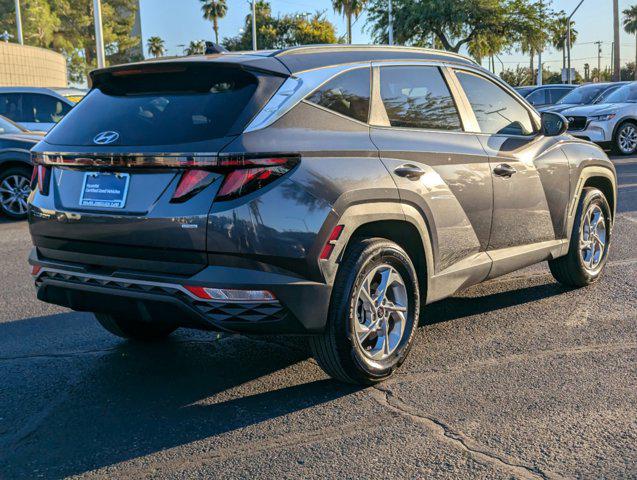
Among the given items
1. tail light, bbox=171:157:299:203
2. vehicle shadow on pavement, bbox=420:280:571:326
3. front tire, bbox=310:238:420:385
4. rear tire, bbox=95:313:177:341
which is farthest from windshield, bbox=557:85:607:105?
tail light, bbox=171:157:299:203

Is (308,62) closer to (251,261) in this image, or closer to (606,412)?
(251,261)

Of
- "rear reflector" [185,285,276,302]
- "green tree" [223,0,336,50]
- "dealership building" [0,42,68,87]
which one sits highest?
"green tree" [223,0,336,50]

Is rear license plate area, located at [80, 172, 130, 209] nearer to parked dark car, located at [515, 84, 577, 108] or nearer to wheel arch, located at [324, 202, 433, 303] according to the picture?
→ wheel arch, located at [324, 202, 433, 303]

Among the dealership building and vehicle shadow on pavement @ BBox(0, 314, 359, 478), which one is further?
the dealership building

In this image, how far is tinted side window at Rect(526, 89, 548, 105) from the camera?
2361 centimetres

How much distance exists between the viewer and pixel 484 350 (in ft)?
16.3

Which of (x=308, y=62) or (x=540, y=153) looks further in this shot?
(x=540, y=153)

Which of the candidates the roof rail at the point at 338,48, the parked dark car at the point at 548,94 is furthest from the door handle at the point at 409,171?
the parked dark car at the point at 548,94

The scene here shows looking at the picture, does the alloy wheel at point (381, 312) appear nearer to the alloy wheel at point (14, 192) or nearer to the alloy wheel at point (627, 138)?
the alloy wheel at point (14, 192)

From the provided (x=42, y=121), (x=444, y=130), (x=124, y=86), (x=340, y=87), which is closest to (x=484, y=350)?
(x=444, y=130)

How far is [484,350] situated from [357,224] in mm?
1375

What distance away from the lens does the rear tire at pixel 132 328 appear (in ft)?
16.8

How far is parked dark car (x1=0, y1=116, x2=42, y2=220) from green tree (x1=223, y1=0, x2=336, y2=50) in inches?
2213

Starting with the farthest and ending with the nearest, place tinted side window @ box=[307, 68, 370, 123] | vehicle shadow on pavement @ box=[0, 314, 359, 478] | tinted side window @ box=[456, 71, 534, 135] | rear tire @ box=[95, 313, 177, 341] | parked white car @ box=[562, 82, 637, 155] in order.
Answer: parked white car @ box=[562, 82, 637, 155] → tinted side window @ box=[456, 71, 534, 135] → rear tire @ box=[95, 313, 177, 341] → tinted side window @ box=[307, 68, 370, 123] → vehicle shadow on pavement @ box=[0, 314, 359, 478]
